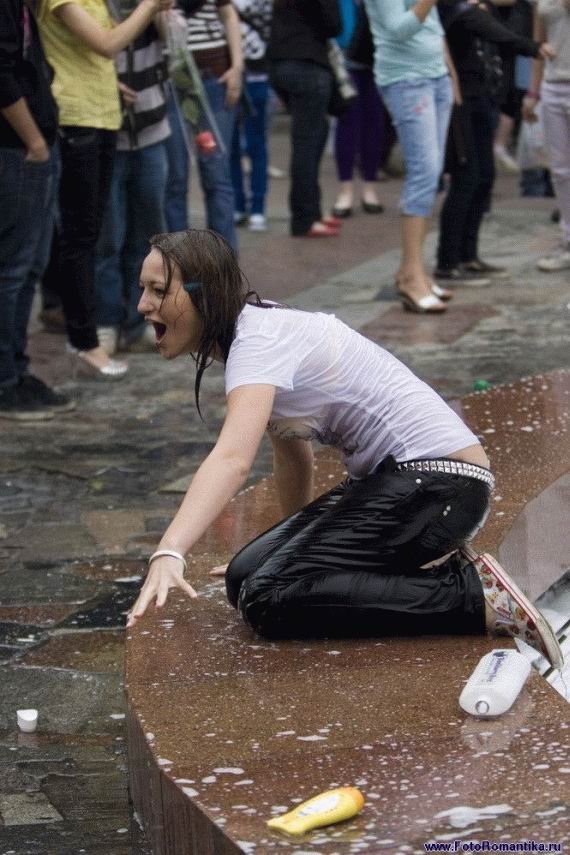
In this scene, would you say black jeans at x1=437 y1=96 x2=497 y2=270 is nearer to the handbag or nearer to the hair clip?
the handbag

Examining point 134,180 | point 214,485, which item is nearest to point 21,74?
point 134,180

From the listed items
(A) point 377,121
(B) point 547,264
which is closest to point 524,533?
(B) point 547,264

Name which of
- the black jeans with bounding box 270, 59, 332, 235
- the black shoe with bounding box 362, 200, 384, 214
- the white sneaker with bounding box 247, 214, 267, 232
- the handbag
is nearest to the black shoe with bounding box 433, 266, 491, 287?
the black jeans with bounding box 270, 59, 332, 235

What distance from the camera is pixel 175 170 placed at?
7.79m

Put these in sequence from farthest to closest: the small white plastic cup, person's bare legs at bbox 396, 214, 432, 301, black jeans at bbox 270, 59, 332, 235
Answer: black jeans at bbox 270, 59, 332, 235
person's bare legs at bbox 396, 214, 432, 301
the small white plastic cup

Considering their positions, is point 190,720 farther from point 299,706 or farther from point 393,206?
point 393,206

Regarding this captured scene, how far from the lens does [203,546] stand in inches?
171

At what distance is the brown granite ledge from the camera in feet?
8.70

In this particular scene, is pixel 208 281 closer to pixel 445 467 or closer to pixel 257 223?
pixel 445 467

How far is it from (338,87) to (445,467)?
687 cm

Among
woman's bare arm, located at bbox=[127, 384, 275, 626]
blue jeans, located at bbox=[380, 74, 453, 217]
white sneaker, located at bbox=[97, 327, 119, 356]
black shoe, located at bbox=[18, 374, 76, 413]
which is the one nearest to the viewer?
woman's bare arm, located at bbox=[127, 384, 275, 626]

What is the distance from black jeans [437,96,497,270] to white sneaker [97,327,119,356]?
86.3 inches

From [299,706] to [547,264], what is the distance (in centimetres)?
630

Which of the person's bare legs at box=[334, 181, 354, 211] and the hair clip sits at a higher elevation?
the hair clip
